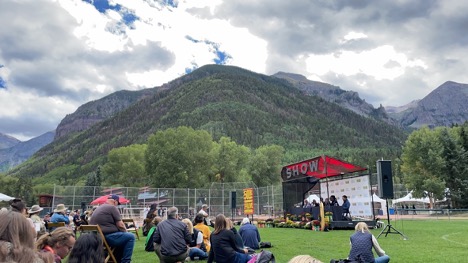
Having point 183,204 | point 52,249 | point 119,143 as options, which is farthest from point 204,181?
point 119,143

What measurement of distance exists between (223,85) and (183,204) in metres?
142

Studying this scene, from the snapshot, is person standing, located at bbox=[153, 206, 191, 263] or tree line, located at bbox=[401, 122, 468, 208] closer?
person standing, located at bbox=[153, 206, 191, 263]

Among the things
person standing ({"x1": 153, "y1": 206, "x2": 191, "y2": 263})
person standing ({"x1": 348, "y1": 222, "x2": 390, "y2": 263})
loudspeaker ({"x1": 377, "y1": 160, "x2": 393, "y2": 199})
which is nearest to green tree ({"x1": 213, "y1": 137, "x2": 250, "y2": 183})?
loudspeaker ({"x1": 377, "y1": 160, "x2": 393, "y2": 199})

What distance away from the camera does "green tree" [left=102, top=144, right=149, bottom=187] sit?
6188cm

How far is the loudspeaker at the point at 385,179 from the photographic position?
13.5 meters

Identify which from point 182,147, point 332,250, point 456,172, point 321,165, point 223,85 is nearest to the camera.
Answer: point 332,250

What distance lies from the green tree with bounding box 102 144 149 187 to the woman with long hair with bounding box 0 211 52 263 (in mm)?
59034

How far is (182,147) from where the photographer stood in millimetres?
53969

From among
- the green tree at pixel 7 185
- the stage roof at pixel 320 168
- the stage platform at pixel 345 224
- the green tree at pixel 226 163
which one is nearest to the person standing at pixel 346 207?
the stage platform at pixel 345 224

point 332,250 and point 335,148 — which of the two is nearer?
point 332,250

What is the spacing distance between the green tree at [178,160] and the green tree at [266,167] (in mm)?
11531

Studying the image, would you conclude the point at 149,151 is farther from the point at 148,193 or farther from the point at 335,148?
the point at 335,148

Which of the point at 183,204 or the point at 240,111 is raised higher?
the point at 240,111

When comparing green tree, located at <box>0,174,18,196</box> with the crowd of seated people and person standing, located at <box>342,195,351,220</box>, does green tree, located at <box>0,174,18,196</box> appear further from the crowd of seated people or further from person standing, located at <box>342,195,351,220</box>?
the crowd of seated people
